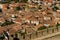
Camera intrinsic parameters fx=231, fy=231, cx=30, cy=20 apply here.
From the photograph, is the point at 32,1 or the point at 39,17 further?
the point at 32,1

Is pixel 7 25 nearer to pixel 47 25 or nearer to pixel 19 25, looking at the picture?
pixel 19 25

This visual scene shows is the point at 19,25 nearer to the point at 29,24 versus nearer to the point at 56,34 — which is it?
the point at 29,24

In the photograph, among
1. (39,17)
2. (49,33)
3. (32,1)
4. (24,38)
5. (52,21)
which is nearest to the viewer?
(24,38)

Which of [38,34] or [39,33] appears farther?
[39,33]

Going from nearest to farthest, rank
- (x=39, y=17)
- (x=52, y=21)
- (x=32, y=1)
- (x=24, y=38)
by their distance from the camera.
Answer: (x=24, y=38), (x=52, y=21), (x=39, y=17), (x=32, y=1)

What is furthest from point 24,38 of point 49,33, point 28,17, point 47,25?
point 28,17

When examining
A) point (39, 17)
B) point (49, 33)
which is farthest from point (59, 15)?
point (49, 33)

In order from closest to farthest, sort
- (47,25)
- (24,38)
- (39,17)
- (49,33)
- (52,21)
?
1. (24,38)
2. (49,33)
3. (47,25)
4. (52,21)
5. (39,17)

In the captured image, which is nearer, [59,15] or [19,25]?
[19,25]
